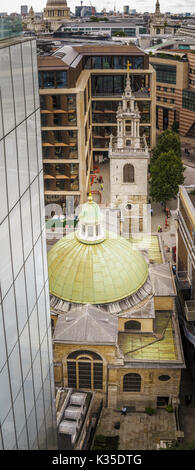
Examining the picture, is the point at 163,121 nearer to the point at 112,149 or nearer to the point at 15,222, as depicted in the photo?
the point at 112,149

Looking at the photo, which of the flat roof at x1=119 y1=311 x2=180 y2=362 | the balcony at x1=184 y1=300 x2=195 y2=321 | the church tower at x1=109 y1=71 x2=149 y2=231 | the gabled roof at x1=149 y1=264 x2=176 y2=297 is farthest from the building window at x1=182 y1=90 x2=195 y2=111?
the flat roof at x1=119 y1=311 x2=180 y2=362

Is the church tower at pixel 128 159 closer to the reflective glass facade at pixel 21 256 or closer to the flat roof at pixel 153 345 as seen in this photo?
the flat roof at pixel 153 345

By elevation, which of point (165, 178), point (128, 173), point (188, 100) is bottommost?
point (165, 178)

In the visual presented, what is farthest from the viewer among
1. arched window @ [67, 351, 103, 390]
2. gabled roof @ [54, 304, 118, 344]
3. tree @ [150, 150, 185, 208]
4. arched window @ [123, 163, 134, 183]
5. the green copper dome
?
tree @ [150, 150, 185, 208]

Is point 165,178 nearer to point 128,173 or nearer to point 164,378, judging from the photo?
point 128,173

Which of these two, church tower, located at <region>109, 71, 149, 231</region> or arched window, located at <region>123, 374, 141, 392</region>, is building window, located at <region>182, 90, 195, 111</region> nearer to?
church tower, located at <region>109, 71, 149, 231</region>

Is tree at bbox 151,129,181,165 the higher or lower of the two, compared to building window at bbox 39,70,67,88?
lower

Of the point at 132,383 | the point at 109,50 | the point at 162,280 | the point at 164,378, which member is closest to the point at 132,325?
the point at 132,383

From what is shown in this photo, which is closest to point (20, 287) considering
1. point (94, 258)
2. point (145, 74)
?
point (94, 258)
